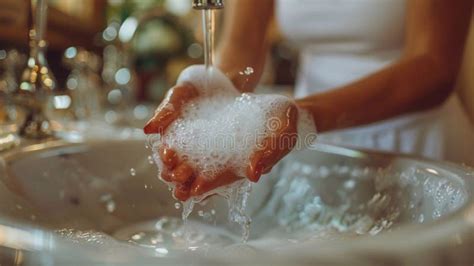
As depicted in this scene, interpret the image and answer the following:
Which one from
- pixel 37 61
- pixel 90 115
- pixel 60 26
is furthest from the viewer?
pixel 60 26

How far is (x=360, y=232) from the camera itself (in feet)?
1.65

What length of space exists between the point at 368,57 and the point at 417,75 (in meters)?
0.22

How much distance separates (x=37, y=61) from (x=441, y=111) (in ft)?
1.69

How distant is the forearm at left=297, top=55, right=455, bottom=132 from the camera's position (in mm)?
542

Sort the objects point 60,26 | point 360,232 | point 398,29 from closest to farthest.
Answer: point 360,232 → point 398,29 → point 60,26

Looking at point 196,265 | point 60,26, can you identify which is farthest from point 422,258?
point 60,26

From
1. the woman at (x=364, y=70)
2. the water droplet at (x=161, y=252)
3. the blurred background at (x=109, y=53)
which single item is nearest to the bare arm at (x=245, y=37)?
the woman at (x=364, y=70)

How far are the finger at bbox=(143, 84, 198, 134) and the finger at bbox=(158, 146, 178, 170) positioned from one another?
0.09 feet

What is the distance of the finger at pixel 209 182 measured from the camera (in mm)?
415

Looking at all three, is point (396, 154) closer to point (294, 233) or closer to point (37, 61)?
point (294, 233)

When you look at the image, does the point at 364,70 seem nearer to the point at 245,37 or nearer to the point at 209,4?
the point at 245,37

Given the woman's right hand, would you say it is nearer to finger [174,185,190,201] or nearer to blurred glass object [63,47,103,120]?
finger [174,185,190,201]

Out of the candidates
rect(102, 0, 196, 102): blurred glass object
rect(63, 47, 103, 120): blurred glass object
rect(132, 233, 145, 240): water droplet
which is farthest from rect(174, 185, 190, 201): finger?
rect(102, 0, 196, 102): blurred glass object

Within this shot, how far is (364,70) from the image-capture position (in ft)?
2.69
